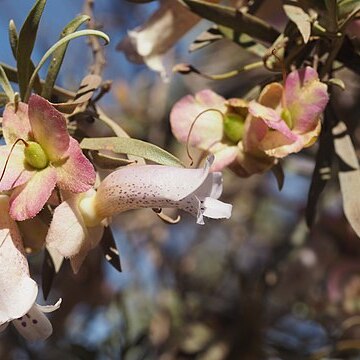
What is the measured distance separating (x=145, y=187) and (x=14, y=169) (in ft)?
0.38

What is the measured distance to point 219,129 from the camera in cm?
83

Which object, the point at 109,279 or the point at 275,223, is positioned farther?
the point at 275,223

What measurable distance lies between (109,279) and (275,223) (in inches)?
32.1

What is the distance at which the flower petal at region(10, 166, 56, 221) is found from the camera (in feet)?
2.21

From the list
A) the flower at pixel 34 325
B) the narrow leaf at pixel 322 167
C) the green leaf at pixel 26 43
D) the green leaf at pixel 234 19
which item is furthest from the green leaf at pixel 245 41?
the flower at pixel 34 325

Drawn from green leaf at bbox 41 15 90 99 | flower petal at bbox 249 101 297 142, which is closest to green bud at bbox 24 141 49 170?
green leaf at bbox 41 15 90 99

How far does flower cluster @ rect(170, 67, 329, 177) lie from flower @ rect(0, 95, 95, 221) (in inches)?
6.7

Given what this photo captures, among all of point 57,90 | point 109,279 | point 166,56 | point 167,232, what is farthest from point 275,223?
point 57,90

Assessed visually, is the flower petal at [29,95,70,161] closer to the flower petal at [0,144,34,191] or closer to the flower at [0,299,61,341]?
the flower petal at [0,144,34,191]

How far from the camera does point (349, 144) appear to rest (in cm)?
87

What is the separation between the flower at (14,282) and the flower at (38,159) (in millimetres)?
34

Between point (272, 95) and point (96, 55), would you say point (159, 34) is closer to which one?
point (96, 55)

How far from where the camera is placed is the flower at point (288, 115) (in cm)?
77

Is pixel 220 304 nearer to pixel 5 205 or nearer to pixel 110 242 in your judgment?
pixel 110 242
